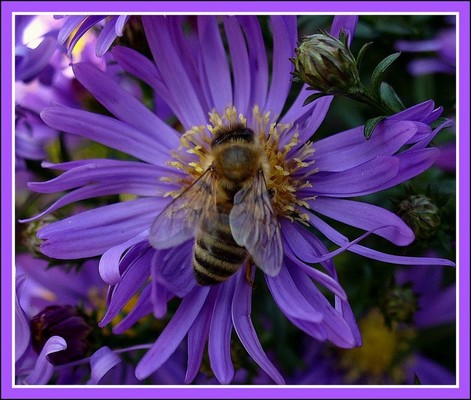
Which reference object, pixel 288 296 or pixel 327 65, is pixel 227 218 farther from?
pixel 327 65

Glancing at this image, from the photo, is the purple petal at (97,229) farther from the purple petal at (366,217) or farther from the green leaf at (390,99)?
the green leaf at (390,99)

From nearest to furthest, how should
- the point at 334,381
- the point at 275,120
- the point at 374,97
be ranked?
the point at 374,97 → the point at 275,120 → the point at 334,381

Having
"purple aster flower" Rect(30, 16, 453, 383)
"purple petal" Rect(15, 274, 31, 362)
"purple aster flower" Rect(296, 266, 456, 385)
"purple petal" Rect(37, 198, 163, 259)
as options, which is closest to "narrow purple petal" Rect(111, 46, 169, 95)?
"purple aster flower" Rect(30, 16, 453, 383)

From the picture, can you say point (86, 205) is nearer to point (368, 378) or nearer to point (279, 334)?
point (279, 334)

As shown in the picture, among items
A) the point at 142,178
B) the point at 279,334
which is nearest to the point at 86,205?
the point at 142,178

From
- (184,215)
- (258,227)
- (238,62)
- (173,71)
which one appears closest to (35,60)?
(173,71)

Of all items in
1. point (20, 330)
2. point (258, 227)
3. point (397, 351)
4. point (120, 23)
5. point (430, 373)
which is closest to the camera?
point (258, 227)
